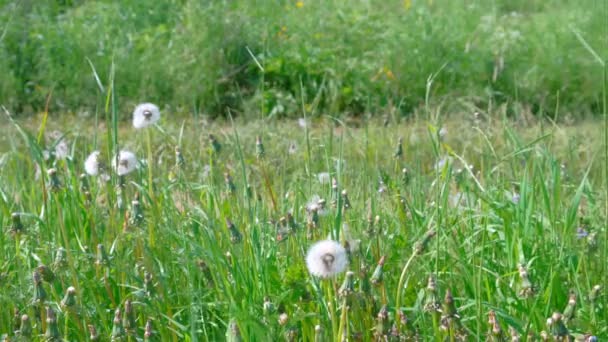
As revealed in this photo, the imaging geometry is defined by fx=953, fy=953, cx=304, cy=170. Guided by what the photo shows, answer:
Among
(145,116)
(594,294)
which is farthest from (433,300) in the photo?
(145,116)

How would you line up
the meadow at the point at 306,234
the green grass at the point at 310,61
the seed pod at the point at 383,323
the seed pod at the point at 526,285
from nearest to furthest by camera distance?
1. the seed pod at the point at 383,323
2. the seed pod at the point at 526,285
3. the meadow at the point at 306,234
4. the green grass at the point at 310,61

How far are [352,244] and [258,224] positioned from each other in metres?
0.34

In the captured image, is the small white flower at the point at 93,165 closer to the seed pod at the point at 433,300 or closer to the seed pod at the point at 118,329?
the seed pod at the point at 118,329

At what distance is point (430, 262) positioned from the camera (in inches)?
90.7

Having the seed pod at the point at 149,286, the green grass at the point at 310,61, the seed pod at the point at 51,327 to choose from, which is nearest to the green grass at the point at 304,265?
the seed pod at the point at 149,286

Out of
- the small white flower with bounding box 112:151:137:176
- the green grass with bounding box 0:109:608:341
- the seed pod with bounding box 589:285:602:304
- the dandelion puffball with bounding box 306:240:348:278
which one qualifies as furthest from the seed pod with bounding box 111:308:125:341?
the seed pod with bounding box 589:285:602:304

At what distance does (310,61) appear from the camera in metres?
→ 6.44

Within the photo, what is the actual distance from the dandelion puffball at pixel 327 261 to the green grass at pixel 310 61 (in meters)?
4.07

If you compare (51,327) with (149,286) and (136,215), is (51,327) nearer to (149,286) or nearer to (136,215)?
(149,286)

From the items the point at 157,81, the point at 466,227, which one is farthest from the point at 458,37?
the point at 466,227

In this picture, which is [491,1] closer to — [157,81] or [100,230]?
[157,81]

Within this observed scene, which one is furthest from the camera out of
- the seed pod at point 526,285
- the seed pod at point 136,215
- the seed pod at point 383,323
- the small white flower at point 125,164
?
the small white flower at point 125,164

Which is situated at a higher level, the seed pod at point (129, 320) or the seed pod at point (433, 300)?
the seed pod at point (433, 300)

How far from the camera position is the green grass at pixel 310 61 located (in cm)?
617
